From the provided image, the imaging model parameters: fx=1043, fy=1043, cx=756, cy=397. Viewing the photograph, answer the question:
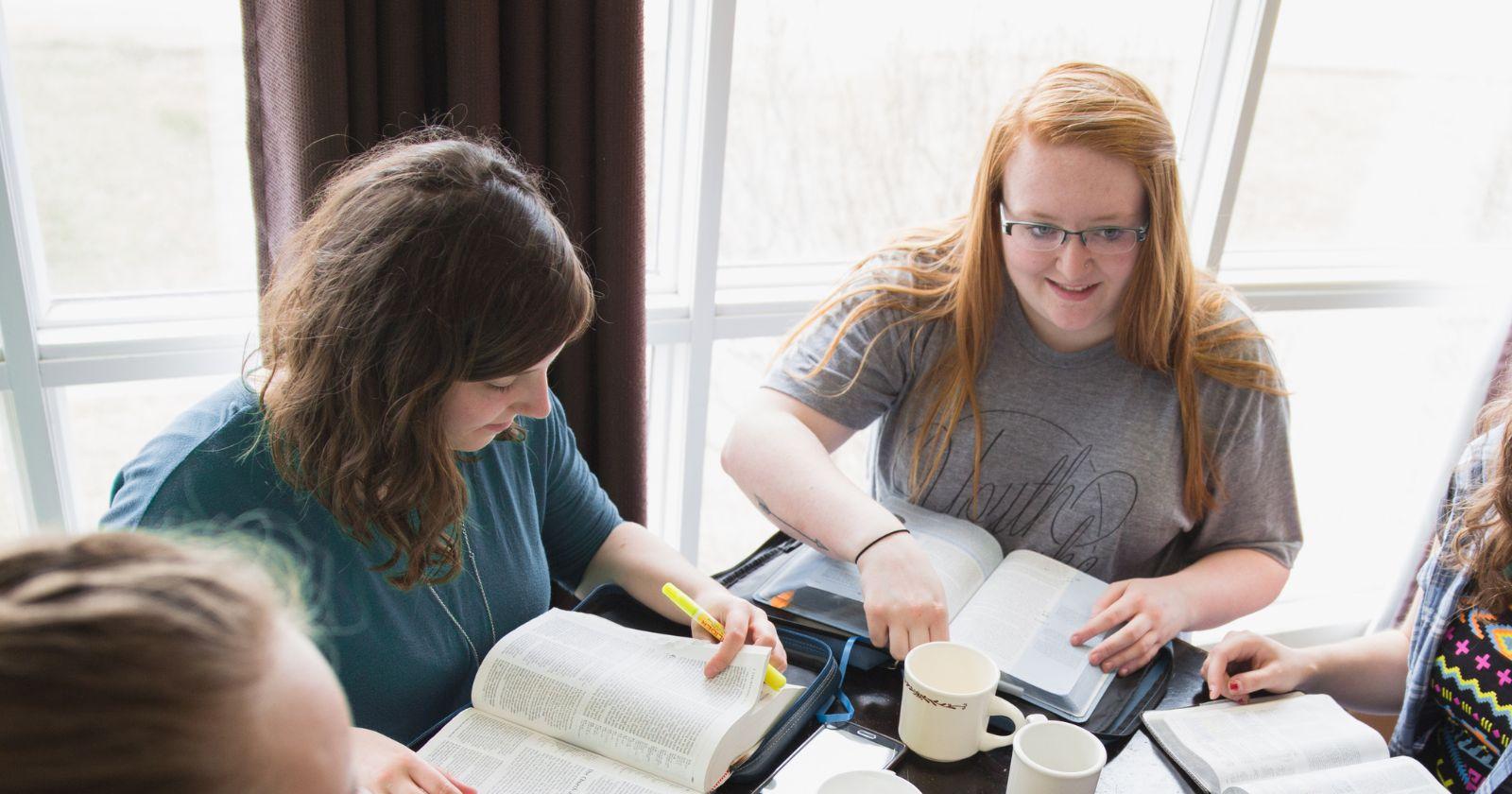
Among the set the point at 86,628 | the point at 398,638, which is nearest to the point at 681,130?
the point at 398,638

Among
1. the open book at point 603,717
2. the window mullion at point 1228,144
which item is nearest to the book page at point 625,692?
the open book at point 603,717

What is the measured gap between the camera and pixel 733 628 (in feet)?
3.69

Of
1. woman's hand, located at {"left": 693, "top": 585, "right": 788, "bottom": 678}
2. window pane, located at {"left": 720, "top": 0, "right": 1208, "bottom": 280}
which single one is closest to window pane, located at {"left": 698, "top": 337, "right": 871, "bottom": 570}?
window pane, located at {"left": 720, "top": 0, "right": 1208, "bottom": 280}

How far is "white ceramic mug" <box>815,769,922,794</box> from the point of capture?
0.89m

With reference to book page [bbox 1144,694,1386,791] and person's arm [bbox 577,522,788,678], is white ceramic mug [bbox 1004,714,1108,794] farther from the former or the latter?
person's arm [bbox 577,522,788,678]

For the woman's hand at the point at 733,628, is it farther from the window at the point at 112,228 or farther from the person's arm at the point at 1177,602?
the window at the point at 112,228

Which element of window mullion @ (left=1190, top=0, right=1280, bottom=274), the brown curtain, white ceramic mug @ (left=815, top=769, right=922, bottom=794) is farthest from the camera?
window mullion @ (left=1190, top=0, right=1280, bottom=274)

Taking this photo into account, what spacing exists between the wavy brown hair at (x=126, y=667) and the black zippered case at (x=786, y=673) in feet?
1.80

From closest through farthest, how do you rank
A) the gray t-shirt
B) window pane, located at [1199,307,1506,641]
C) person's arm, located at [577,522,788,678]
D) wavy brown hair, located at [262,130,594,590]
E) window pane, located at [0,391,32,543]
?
wavy brown hair, located at [262,130,594,590], person's arm, located at [577,522,788,678], the gray t-shirt, window pane, located at [0,391,32,543], window pane, located at [1199,307,1506,641]

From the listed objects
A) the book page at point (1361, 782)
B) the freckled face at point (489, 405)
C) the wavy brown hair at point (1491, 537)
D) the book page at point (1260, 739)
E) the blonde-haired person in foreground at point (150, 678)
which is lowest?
the book page at point (1260, 739)

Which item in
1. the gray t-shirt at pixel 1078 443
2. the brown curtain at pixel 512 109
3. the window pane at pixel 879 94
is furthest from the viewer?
the window pane at pixel 879 94

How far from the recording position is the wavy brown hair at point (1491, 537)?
1263 millimetres

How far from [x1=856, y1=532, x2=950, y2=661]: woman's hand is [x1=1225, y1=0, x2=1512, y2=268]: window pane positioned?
5.38 feet

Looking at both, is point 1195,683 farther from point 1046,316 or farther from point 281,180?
point 281,180
